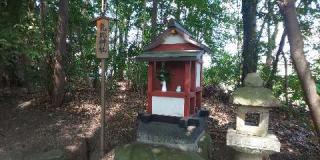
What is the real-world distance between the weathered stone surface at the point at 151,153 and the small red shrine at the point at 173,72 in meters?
0.75

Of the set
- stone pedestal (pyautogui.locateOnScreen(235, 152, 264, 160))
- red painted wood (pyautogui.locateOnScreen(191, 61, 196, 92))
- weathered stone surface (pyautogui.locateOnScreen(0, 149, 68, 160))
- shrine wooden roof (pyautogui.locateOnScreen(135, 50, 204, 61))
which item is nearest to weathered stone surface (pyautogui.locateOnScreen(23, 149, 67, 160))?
weathered stone surface (pyautogui.locateOnScreen(0, 149, 68, 160))

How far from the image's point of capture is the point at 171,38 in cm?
586

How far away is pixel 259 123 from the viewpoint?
484 centimetres

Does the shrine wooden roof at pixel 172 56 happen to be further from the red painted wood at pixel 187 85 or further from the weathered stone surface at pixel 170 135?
the weathered stone surface at pixel 170 135

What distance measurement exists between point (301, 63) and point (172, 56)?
2.30 meters

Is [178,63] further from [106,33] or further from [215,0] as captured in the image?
[215,0]

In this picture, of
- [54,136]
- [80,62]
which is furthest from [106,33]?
[80,62]

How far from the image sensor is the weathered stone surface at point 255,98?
4.63 meters

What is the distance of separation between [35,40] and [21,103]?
227 centimetres

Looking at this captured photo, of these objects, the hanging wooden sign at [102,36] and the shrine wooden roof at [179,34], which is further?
the shrine wooden roof at [179,34]

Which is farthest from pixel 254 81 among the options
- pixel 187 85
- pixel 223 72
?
pixel 223 72

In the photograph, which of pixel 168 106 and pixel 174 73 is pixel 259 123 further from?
pixel 174 73

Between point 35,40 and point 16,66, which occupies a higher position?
point 35,40

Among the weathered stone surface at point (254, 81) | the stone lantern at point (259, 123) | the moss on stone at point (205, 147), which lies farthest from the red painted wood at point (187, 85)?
the weathered stone surface at point (254, 81)
